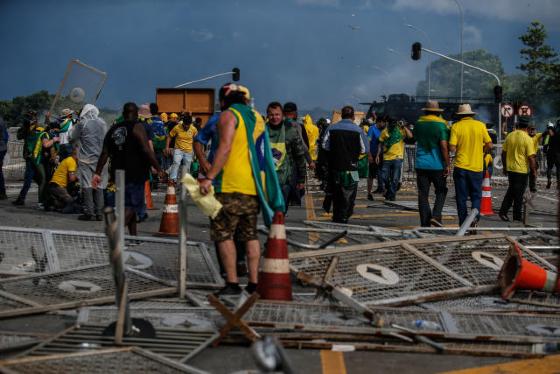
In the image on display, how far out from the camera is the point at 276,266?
7844mm

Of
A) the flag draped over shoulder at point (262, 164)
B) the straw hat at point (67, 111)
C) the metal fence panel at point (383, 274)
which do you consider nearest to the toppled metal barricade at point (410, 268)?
the metal fence panel at point (383, 274)

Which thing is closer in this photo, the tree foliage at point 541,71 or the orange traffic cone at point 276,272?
the orange traffic cone at point 276,272

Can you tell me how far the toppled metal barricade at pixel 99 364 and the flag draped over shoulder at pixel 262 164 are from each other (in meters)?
2.48

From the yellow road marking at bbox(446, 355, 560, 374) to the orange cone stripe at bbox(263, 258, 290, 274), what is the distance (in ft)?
6.37

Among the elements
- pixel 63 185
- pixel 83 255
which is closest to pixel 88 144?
pixel 63 185

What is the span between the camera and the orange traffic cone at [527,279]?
8.59m

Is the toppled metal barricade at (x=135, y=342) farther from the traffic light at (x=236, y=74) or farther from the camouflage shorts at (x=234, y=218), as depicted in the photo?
the traffic light at (x=236, y=74)

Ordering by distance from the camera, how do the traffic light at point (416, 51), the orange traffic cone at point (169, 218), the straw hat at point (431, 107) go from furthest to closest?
the traffic light at point (416, 51), the straw hat at point (431, 107), the orange traffic cone at point (169, 218)

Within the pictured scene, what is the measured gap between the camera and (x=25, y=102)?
68.2 m

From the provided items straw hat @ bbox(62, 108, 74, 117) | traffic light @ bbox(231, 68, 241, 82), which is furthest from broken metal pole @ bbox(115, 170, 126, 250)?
traffic light @ bbox(231, 68, 241, 82)

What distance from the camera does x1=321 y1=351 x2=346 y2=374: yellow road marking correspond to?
623 cm

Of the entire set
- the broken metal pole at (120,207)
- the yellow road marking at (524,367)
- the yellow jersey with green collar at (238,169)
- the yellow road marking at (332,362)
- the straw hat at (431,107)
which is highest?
the straw hat at (431,107)

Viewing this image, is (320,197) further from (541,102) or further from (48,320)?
(541,102)

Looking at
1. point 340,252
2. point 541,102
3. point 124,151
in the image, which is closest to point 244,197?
point 340,252
